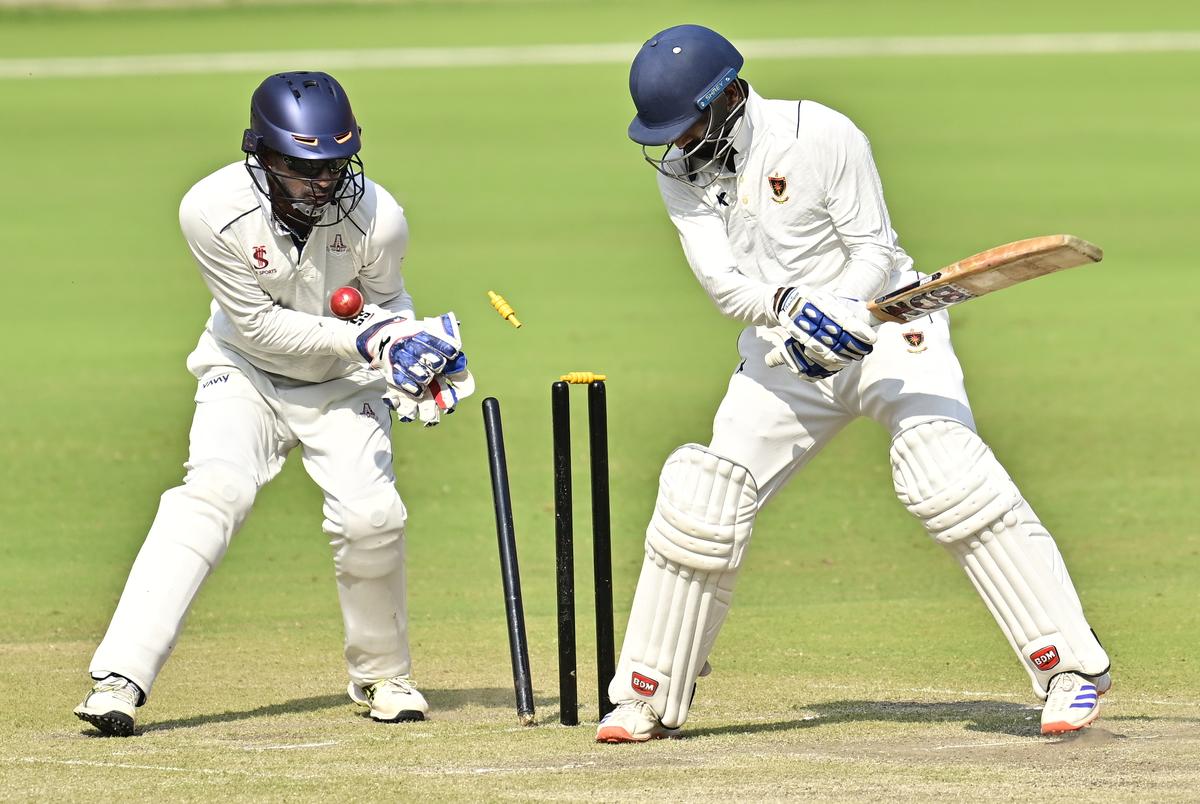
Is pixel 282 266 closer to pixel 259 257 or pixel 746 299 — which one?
pixel 259 257

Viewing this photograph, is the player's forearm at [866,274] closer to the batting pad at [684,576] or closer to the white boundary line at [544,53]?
the batting pad at [684,576]

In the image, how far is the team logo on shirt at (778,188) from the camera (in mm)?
5930

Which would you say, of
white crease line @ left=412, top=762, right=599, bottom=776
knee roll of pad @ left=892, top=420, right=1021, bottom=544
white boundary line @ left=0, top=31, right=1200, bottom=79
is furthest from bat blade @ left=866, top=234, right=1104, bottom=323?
white boundary line @ left=0, top=31, right=1200, bottom=79

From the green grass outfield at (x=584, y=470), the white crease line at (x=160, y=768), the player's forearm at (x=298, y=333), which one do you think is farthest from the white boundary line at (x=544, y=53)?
the white crease line at (x=160, y=768)

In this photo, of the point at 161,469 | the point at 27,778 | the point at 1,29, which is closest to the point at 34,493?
the point at 161,469

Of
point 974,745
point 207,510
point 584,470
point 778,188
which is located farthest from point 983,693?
point 584,470

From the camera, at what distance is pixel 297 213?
6.28 m

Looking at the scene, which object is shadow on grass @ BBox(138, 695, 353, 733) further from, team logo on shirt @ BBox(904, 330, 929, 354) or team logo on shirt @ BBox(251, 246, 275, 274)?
team logo on shirt @ BBox(904, 330, 929, 354)

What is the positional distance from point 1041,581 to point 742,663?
171cm

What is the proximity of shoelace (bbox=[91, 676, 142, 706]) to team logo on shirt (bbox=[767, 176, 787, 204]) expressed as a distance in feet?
7.60

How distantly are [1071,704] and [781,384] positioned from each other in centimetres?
124

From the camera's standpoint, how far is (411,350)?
19.7ft

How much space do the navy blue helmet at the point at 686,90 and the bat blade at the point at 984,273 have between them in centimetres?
69

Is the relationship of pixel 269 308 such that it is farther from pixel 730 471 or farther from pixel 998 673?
pixel 998 673
